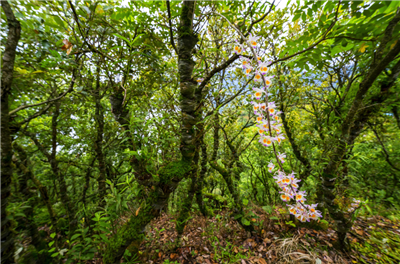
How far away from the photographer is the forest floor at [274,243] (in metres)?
2.04

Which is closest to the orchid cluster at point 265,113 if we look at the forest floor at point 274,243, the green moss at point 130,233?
the forest floor at point 274,243

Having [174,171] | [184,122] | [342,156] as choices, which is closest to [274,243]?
[342,156]

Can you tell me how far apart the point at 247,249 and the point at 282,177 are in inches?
80.7

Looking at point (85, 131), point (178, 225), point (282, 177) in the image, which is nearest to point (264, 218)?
point (178, 225)

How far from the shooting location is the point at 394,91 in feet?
6.20

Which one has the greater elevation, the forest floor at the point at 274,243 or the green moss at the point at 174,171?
the green moss at the point at 174,171

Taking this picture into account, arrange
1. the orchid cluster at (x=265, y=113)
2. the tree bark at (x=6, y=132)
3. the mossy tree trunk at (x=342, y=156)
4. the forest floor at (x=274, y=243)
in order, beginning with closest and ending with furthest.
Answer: the orchid cluster at (x=265, y=113), the tree bark at (x=6, y=132), the mossy tree trunk at (x=342, y=156), the forest floor at (x=274, y=243)

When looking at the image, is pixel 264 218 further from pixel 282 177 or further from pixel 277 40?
pixel 277 40

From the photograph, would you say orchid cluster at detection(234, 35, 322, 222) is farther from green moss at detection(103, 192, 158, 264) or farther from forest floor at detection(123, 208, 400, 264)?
green moss at detection(103, 192, 158, 264)

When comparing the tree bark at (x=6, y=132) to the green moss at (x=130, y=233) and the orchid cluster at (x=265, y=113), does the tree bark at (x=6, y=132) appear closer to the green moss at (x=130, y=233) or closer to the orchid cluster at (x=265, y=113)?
the green moss at (x=130, y=233)

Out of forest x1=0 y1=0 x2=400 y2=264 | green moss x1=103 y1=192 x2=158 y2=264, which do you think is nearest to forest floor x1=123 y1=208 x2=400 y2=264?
forest x1=0 y1=0 x2=400 y2=264

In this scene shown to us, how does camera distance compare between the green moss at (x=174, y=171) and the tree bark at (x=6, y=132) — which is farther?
the green moss at (x=174, y=171)

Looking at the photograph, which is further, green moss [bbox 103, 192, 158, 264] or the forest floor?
the forest floor

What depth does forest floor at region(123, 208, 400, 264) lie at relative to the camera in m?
2.04
